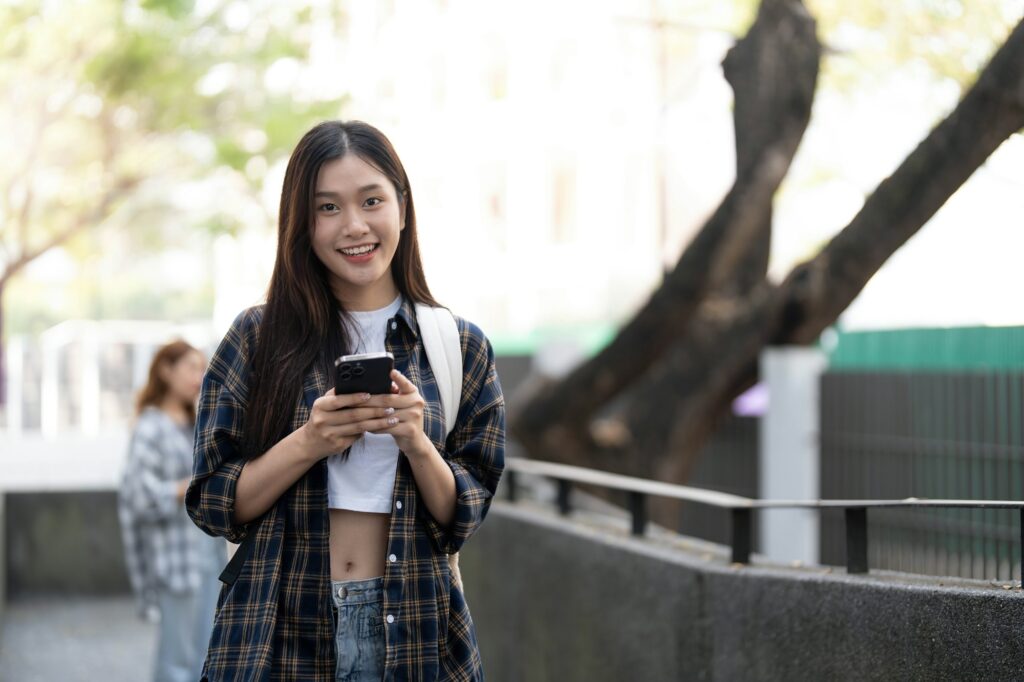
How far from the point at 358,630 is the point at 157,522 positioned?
12.8 ft

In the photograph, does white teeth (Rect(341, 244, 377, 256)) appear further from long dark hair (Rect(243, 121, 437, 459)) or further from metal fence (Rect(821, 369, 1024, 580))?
metal fence (Rect(821, 369, 1024, 580))

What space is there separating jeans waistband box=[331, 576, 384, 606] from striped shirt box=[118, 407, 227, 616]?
3783 mm

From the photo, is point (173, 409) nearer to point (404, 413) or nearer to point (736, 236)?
point (736, 236)

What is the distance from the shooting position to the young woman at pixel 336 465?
2709mm

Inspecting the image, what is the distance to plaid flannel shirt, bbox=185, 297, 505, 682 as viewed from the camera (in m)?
2.72

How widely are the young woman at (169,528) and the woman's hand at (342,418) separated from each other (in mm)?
3934

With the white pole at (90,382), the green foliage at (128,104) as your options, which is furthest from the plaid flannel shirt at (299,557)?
the white pole at (90,382)

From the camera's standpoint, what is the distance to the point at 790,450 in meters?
10.8

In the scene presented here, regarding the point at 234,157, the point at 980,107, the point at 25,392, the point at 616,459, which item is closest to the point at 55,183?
the point at 234,157

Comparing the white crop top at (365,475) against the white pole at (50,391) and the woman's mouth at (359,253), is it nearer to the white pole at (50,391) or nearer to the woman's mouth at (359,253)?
the woman's mouth at (359,253)

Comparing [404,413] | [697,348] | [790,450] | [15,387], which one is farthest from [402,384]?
[15,387]

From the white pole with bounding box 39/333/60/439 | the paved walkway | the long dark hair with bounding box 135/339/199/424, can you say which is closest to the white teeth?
the long dark hair with bounding box 135/339/199/424

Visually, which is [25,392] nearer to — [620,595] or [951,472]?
[951,472]

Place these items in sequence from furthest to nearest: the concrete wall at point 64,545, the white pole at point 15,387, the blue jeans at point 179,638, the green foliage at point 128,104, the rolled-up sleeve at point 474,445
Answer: the white pole at point 15,387 → the green foliage at point 128,104 → the concrete wall at point 64,545 → the blue jeans at point 179,638 → the rolled-up sleeve at point 474,445
